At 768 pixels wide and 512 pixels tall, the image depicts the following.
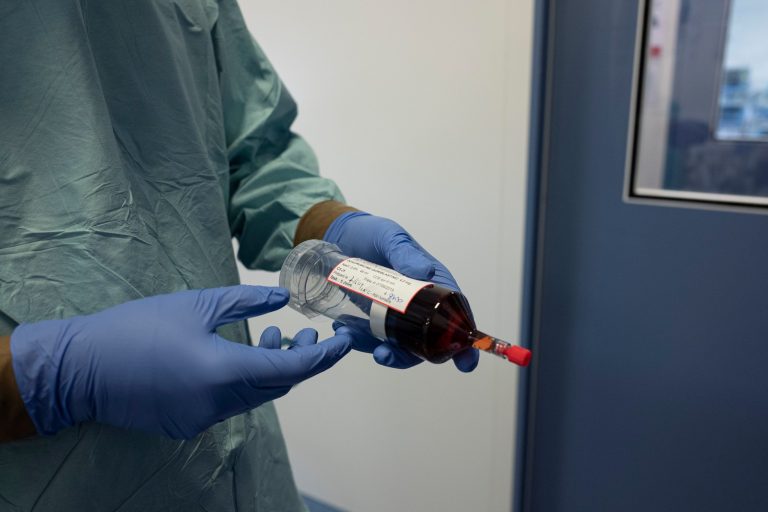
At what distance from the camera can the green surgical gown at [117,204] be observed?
53cm

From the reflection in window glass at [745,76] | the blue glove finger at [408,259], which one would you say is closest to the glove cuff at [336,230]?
the blue glove finger at [408,259]

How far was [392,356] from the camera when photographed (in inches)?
24.7

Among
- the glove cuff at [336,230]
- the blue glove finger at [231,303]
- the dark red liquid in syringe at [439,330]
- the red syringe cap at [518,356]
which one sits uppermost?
the glove cuff at [336,230]

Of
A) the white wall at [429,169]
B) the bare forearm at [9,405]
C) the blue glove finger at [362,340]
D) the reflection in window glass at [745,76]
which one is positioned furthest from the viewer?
the white wall at [429,169]

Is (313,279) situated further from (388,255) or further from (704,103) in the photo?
(704,103)

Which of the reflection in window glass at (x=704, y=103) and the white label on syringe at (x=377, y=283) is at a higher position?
the reflection in window glass at (x=704, y=103)

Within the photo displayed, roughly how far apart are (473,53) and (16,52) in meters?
0.83

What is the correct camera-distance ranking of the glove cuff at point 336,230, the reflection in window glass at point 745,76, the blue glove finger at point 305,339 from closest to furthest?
the blue glove finger at point 305,339, the glove cuff at point 336,230, the reflection in window glass at point 745,76

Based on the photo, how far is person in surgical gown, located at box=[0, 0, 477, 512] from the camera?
533mm

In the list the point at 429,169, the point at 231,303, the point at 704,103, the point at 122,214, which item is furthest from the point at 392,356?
the point at 704,103

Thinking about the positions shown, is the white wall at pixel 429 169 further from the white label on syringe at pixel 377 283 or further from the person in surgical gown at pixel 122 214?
the white label on syringe at pixel 377 283

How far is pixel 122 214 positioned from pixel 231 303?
0.52 feet

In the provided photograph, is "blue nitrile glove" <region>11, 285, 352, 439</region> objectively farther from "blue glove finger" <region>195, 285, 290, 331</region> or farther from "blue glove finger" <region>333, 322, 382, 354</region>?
"blue glove finger" <region>333, 322, 382, 354</region>

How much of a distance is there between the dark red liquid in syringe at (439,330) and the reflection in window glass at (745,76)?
0.73 meters
